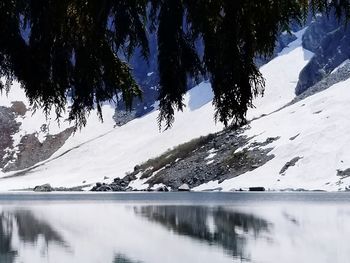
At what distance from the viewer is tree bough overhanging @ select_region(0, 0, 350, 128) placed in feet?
20.1

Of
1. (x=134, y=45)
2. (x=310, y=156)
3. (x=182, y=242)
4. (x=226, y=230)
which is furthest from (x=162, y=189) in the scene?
(x=134, y=45)

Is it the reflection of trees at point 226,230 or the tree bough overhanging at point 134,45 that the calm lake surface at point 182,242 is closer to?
the reflection of trees at point 226,230

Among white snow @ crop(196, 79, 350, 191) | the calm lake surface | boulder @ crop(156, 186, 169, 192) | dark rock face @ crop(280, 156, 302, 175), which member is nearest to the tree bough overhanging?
the calm lake surface

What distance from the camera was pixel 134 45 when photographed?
23.1 feet

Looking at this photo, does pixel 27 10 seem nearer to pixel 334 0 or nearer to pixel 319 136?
pixel 334 0

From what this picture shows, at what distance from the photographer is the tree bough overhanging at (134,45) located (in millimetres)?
Result: 6117

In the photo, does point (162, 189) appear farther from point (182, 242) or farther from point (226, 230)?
point (182, 242)

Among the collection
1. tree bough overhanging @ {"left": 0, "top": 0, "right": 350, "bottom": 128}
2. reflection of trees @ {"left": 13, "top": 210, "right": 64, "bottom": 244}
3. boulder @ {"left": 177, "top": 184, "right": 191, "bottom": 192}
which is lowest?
reflection of trees @ {"left": 13, "top": 210, "right": 64, "bottom": 244}

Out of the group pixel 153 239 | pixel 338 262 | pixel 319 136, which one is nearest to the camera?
pixel 338 262

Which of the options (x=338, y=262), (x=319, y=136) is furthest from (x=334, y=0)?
(x=319, y=136)

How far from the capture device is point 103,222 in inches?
2094

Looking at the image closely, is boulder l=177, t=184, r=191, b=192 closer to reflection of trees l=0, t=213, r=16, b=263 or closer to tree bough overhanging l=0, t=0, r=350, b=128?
reflection of trees l=0, t=213, r=16, b=263

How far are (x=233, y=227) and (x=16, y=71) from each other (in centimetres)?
3818

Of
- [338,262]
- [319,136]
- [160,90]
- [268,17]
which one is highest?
[319,136]
